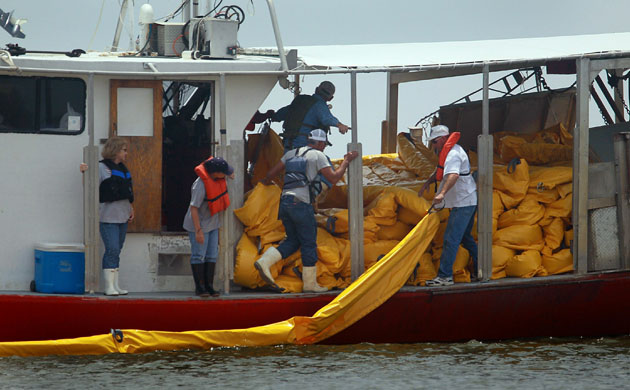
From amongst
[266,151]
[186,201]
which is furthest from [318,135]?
[186,201]

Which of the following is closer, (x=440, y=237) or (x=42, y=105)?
(x=42, y=105)

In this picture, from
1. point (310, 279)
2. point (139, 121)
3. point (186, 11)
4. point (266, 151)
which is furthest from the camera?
point (186, 11)

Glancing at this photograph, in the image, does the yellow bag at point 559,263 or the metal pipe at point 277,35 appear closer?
the metal pipe at point 277,35

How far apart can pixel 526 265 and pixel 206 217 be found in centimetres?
319

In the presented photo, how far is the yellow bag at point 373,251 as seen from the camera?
422 inches

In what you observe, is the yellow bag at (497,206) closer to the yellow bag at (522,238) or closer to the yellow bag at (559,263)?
the yellow bag at (522,238)

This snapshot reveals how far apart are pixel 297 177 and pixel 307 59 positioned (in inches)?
63.4

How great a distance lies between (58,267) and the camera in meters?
10.0

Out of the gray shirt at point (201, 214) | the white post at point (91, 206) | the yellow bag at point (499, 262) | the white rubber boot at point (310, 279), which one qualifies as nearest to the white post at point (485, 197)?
the yellow bag at point (499, 262)

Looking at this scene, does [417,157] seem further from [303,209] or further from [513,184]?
[303,209]

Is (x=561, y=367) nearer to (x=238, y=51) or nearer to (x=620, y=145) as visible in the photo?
(x=620, y=145)

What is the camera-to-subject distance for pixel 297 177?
33.8 feet

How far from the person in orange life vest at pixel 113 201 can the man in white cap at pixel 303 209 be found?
52.3 inches

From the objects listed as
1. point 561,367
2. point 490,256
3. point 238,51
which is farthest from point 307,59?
point 561,367
